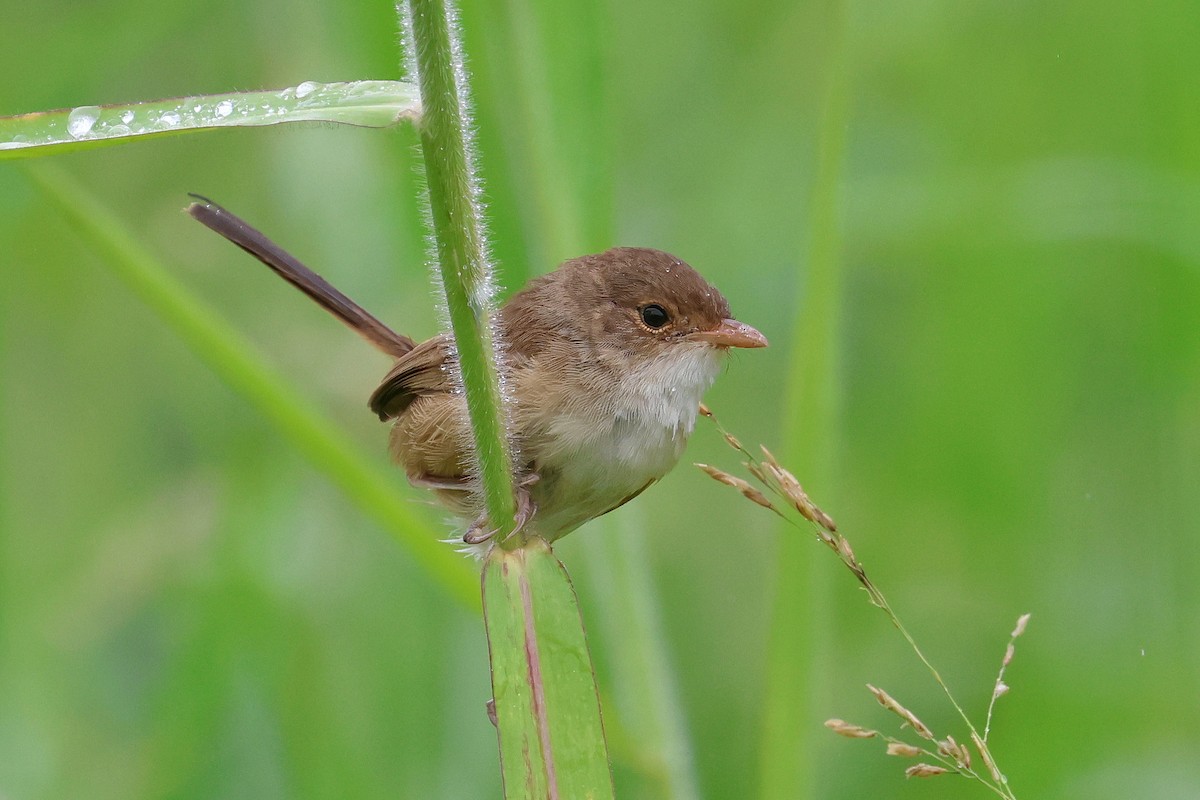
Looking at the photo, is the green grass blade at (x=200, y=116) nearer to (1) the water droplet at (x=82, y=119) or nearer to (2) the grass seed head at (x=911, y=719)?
(1) the water droplet at (x=82, y=119)

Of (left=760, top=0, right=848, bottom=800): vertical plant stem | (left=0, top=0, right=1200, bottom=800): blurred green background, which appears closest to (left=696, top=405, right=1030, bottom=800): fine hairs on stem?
(left=760, top=0, right=848, bottom=800): vertical plant stem

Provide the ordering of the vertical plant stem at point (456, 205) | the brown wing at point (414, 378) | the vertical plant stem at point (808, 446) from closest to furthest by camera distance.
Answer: the vertical plant stem at point (456, 205), the vertical plant stem at point (808, 446), the brown wing at point (414, 378)

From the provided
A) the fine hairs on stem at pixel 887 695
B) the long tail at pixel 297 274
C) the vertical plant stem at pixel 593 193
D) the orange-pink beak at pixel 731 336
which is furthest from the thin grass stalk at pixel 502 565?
the orange-pink beak at pixel 731 336

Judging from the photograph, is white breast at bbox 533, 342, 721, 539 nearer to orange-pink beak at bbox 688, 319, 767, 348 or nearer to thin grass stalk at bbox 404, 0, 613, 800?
orange-pink beak at bbox 688, 319, 767, 348

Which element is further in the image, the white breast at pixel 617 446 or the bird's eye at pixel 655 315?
the bird's eye at pixel 655 315

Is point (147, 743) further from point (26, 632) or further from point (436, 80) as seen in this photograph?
point (436, 80)
